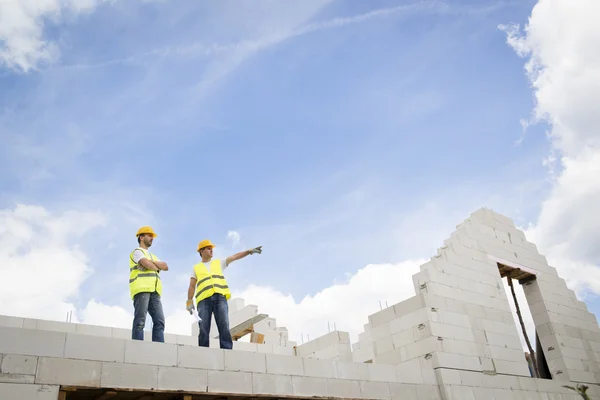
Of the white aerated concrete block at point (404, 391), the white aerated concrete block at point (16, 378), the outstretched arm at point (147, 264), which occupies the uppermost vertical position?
the outstretched arm at point (147, 264)

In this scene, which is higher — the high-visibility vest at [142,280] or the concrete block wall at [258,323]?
the concrete block wall at [258,323]

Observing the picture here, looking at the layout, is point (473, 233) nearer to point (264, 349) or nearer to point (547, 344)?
point (547, 344)

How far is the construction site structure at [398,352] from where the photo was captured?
5402 millimetres

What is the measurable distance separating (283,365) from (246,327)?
7964 millimetres

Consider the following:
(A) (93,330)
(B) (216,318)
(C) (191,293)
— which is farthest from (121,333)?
(B) (216,318)

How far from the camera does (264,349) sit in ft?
38.8

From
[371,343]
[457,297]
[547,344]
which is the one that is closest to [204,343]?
[371,343]

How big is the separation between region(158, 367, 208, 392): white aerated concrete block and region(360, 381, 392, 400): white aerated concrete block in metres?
2.70

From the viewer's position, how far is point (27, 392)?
196 inches

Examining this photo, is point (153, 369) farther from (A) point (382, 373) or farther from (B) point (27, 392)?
(A) point (382, 373)

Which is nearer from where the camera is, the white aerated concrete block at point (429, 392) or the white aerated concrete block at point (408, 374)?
the white aerated concrete block at point (408, 374)

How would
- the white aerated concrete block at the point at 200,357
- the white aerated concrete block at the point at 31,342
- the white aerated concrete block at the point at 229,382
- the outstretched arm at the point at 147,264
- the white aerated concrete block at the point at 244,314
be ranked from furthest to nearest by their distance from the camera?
the white aerated concrete block at the point at 244,314, the outstretched arm at the point at 147,264, the white aerated concrete block at the point at 229,382, the white aerated concrete block at the point at 200,357, the white aerated concrete block at the point at 31,342

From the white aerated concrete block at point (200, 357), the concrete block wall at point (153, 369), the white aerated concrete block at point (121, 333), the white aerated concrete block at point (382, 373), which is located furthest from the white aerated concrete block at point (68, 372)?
the white aerated concrete block at point (121, 333)

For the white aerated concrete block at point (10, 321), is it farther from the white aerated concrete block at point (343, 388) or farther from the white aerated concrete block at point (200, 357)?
the white aerated concrete block at point (343, 388)
